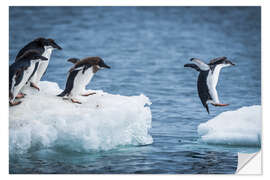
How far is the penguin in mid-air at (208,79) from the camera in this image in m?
6.41

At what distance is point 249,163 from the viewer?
603 cm

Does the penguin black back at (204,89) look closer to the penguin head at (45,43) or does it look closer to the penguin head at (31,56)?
the penguin head at (45,43)

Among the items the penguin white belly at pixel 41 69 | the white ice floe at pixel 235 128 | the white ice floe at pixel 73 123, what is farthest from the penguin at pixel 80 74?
the white ice floe at pixel 235 128

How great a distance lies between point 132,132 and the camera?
629cm

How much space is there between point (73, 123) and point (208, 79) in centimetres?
174

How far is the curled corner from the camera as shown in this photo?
19.4 ft

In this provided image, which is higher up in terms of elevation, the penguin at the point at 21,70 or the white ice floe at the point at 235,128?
the penguin at the point at 21,70

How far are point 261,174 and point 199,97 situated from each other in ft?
4.10

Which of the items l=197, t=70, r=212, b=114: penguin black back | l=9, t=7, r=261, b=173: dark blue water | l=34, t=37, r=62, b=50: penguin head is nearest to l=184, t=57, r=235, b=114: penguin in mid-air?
l=197, t=70, r=212, b=114: penguin black back

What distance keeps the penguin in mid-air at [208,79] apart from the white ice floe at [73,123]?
0.80 metres

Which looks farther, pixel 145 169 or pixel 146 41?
pixel 146 41

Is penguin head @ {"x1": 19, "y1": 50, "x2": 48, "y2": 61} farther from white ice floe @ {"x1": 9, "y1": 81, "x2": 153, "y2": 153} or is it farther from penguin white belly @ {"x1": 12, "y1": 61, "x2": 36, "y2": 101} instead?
white ice floe @ {"x1": 9, "y1": 81, "x2": 153, "y2": 153}
